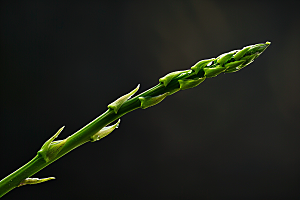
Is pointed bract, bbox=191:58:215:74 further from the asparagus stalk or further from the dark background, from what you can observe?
the dark background

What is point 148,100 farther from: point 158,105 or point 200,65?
point 158,105

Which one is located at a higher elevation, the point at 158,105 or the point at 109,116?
the point at 109,116

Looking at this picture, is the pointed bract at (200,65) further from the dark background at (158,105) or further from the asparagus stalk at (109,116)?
the dark background at (158,105)

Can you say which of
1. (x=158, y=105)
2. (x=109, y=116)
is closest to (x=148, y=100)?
(x=109, y=116)

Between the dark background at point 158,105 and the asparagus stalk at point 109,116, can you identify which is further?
the dark background at point 158,105

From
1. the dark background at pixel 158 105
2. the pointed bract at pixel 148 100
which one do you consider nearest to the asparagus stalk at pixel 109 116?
the pointed bract at pixel 148 100

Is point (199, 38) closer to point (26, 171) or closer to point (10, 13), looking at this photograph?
point (10, 13)

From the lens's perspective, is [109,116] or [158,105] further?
[158,105]

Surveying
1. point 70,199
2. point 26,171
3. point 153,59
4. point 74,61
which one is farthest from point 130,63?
point 26,171

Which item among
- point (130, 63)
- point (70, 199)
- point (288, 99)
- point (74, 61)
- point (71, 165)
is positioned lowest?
point (288, 99)
